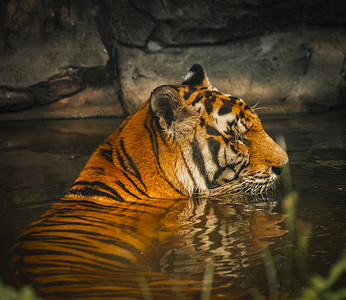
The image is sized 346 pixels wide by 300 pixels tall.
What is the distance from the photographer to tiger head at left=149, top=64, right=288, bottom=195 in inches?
113

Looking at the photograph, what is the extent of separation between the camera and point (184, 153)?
2.92 meters

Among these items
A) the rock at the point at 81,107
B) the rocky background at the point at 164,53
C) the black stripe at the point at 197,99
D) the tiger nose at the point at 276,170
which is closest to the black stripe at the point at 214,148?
the black stripe at the point at 197,99

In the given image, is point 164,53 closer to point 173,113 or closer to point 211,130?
point 211,130

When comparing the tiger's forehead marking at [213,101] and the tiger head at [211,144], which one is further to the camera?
the tiger's forehead marking at [213,101]

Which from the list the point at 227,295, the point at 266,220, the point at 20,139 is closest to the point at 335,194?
the point at 266,220

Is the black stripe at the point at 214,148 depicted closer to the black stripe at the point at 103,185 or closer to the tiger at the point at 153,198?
the tiger at the point at 153,198

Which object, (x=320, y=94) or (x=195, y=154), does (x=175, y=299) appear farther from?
(x=320, y=94)

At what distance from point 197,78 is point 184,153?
0.70 m

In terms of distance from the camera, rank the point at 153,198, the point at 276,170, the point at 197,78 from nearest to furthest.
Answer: the point at 153,198 < the point at 276,170 < the point at 197,78

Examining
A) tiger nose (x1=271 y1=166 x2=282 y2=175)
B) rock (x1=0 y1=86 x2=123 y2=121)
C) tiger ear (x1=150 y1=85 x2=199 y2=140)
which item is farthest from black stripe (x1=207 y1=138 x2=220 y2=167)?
rock (x1=0 y1=86 x2=123 y2=121)

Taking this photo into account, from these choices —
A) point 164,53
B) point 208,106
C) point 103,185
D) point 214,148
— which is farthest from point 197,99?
point 164,53

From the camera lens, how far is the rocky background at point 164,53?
6930 mm

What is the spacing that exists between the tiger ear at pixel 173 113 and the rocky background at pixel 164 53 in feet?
13.5

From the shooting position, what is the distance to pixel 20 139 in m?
5.82
